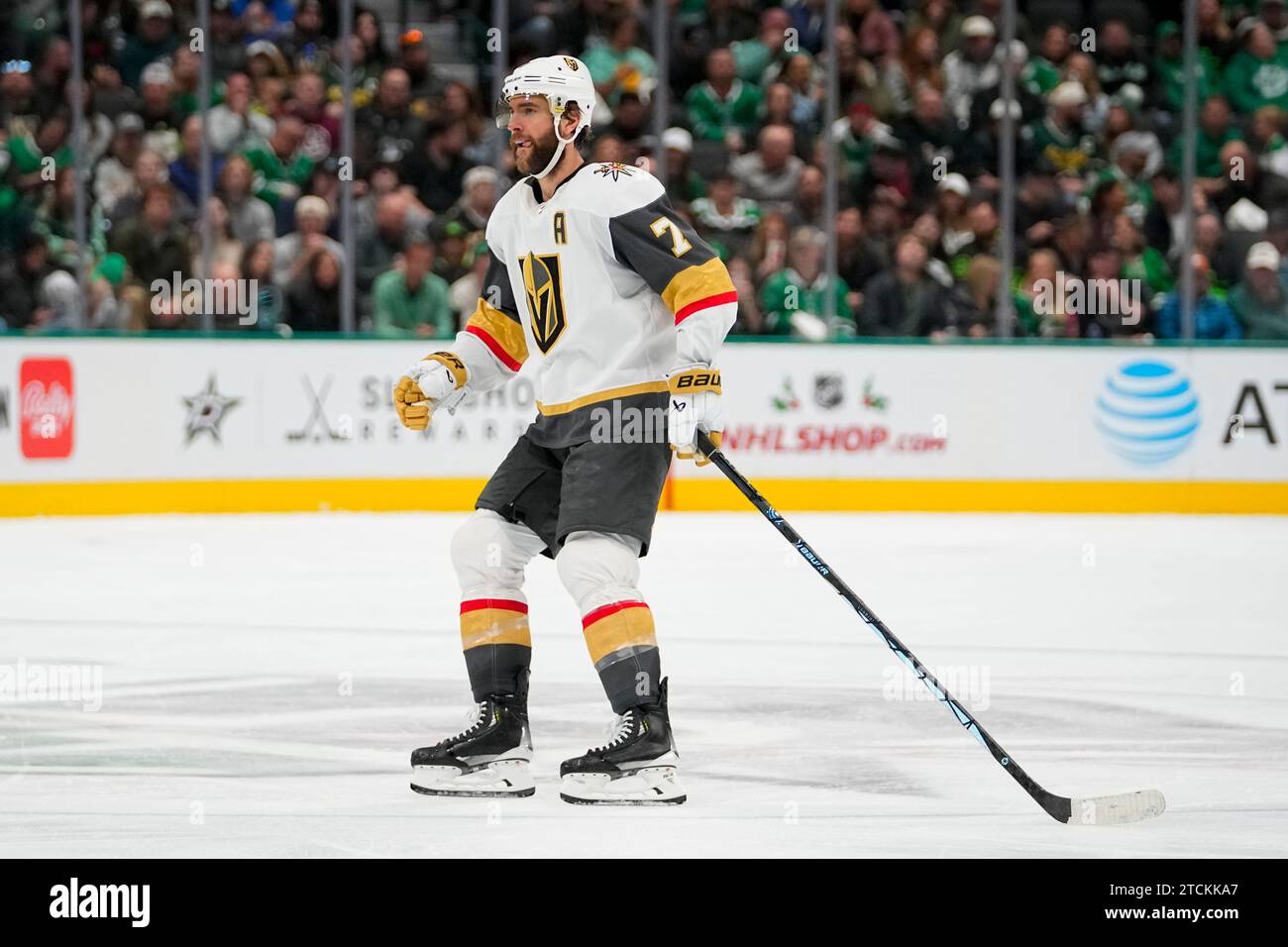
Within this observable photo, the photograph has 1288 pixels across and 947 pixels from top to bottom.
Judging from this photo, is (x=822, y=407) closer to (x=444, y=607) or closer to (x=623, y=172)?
(x=444, y=607)

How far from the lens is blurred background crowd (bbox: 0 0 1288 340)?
9805 mm

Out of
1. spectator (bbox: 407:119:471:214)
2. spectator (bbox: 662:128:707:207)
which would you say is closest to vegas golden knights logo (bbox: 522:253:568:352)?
spectator (bbox: 662:128:707:207)

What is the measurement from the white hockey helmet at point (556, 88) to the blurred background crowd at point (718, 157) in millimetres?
6202

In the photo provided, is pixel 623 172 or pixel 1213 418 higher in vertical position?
pixel 623 172

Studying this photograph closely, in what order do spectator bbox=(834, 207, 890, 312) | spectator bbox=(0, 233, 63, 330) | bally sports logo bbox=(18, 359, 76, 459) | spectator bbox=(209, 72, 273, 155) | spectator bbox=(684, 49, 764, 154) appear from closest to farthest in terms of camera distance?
bally sports logo bbox=(18, 359, 76, 459), spectator bbox=(0, 233, 63, 330), spectator bbox=(209, 72, 273, 155), spectator bbox=(834, 207, 890, 312), spectator bbox=(684, 49, 764, 154)

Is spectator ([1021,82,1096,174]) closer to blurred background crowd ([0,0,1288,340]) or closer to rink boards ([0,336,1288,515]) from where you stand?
blurred background crowd ([0,0,1288,340])

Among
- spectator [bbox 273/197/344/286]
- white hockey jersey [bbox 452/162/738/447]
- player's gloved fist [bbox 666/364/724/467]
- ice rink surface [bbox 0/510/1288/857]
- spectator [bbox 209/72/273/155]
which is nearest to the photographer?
ice rink surface [bbox 0/510/1288/857]

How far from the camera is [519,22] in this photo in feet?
34.9

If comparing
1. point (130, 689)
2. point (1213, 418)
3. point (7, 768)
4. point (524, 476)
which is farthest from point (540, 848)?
point (1213, 418)

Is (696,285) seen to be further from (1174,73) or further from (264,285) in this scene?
(1174,73)

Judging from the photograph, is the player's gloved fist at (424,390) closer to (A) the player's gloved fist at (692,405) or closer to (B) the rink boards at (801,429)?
(A) the player's gloved fist at (692,405)

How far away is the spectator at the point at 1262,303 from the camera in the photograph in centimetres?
1031

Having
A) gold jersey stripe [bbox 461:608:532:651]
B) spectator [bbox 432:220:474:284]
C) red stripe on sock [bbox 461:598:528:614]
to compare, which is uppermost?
spectator [bbox 432:220:474:284]

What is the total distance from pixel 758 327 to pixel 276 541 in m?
3.04
